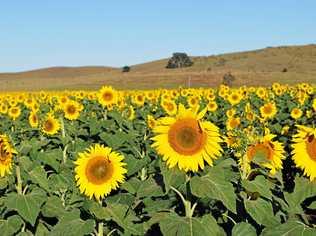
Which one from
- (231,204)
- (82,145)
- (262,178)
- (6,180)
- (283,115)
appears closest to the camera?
(231,204)

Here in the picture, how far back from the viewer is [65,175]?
18.3 feet

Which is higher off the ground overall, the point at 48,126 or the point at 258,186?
the point at 258,186

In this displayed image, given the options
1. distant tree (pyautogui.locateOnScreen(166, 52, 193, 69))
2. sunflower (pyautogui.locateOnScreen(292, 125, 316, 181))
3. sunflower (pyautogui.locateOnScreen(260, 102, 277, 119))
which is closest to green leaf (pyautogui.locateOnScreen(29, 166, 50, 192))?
sunflower (pyautogui.locateOnScreen(292, 125, 316, 181))

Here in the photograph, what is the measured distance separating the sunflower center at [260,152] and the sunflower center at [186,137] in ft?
2.29

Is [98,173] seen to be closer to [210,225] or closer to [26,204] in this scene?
[26,204]

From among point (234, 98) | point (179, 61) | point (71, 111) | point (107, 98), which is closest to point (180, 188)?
point (71, 111)

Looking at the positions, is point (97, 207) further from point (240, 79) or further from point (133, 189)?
point (240, 79)

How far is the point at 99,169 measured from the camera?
4.54 metres

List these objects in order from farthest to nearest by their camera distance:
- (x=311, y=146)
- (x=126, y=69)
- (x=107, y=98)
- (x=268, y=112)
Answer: (x=126, y=69) < (x=268, y=112) < (x=107, y=98) < (x=311, y=146)

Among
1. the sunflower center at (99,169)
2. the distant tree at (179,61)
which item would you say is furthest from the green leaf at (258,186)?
the distant tree at (179,61)

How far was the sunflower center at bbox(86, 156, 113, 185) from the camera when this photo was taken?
448 cm

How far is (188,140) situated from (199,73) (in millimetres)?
68749

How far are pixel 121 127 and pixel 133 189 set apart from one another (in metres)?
5.13

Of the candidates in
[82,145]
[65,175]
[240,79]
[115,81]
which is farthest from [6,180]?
[115,81]
